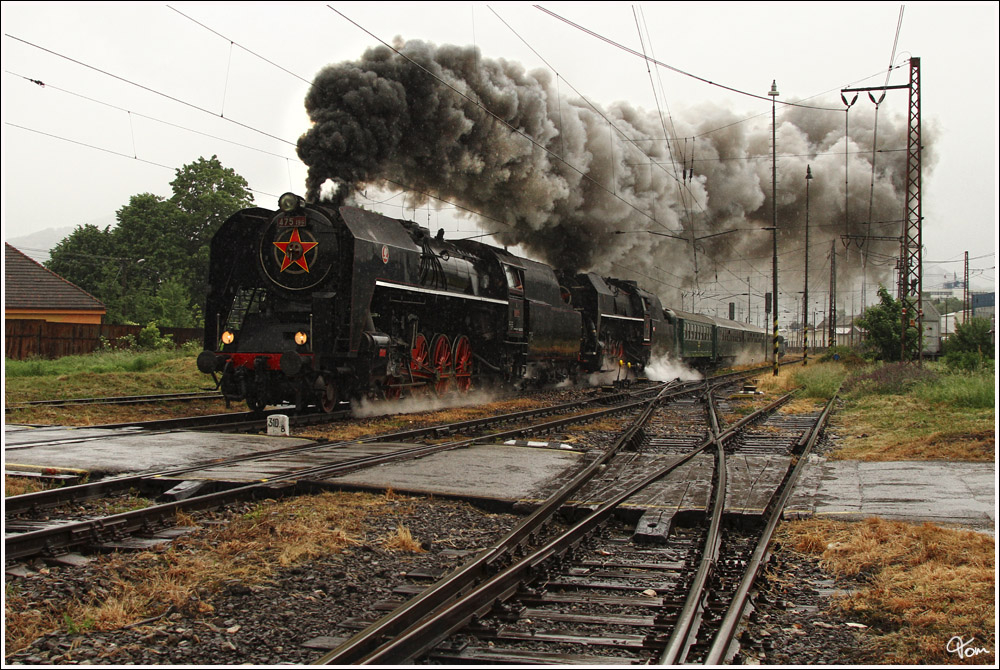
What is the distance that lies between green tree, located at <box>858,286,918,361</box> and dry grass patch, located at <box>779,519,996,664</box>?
27224 mm

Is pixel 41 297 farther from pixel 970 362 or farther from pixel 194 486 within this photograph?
pixel 970 362

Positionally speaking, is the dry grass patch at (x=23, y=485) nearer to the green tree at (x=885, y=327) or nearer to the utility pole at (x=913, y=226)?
the utility pole at (x=913, y=226)

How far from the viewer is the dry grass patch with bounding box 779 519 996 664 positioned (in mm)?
3594

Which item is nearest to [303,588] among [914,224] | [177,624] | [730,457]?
[177,624]

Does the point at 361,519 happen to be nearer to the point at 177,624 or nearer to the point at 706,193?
the point at 177,624

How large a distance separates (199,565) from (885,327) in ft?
101

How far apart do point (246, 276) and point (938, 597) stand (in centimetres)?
1061

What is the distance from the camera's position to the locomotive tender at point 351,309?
11.6 m

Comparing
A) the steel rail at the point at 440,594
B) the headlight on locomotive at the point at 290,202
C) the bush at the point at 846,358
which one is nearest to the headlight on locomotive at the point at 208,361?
the headlight on locomotive at the point at 290,202

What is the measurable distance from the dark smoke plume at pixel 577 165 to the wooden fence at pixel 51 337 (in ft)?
47.3

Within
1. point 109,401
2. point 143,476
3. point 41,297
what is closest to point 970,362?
point 109,401

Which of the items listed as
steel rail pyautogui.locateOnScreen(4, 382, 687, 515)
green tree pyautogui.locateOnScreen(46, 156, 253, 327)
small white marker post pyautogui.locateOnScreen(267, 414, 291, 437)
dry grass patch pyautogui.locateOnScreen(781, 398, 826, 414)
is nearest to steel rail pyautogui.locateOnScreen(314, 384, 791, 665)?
steel rail pyautogui.locateOnScreen(4, 382, 687, 515)

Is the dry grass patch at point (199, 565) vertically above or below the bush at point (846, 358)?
below

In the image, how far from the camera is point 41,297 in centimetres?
2842
